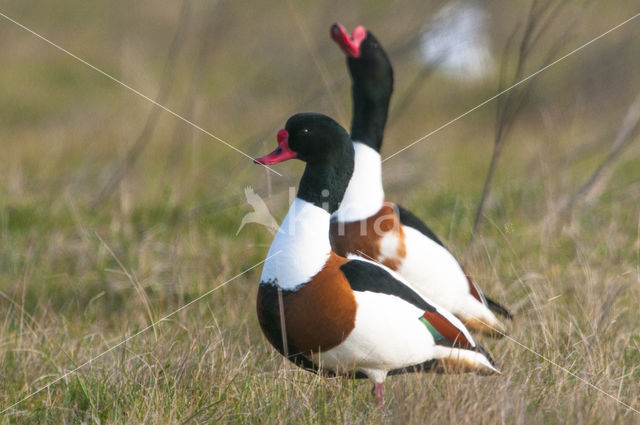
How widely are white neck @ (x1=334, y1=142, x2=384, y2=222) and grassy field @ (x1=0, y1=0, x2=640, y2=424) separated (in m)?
0.57

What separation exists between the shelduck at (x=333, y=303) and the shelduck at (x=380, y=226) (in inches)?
20.2

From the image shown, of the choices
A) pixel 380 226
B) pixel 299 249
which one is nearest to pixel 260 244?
pixel 380 226

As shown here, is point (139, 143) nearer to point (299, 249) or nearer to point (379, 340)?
point (299, 249)

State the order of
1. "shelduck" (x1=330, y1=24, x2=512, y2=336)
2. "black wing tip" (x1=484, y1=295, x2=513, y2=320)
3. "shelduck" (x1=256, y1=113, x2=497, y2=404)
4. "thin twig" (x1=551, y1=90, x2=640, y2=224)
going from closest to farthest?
"shelduck" (x1=256, y1=113, x2=497, y2=404)
"shelduck" (x1=330, y1=24, x2=512, y2=336)
"black wing tip" (x1=484, y1=295, x2=513, y2=320)
"thin twig" (x1=551, y1=90, x2=640, y2=224)

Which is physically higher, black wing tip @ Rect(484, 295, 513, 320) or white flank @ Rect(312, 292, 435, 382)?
black wing tip @ Rect(484, 295, 513, 320)

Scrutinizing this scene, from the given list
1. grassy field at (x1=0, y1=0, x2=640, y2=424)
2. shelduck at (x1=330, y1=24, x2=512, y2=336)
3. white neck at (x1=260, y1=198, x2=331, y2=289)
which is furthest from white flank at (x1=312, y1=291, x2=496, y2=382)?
shelduck at (x1=330, y1=24, x2=512, y2=336)

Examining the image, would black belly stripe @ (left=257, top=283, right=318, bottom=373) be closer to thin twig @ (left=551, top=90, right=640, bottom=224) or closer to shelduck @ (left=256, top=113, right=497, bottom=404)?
shelduck @ (left=256, top=113, right=497, bottom=404)

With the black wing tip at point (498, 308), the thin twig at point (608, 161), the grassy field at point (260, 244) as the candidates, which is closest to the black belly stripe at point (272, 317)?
the grassy field at point (260, 244)

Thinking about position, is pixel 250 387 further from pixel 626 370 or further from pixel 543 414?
pixel 626 370

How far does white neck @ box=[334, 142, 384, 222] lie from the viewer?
12.5 ft

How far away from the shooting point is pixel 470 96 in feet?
41.4

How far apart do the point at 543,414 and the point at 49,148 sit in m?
8.24

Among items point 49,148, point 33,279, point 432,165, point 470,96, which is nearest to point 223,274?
point 33,279

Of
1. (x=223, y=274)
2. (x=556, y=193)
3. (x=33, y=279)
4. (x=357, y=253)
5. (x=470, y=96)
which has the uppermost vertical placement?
(x=470, y=96)
